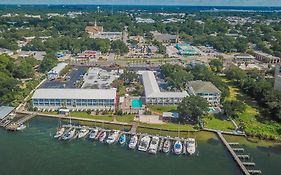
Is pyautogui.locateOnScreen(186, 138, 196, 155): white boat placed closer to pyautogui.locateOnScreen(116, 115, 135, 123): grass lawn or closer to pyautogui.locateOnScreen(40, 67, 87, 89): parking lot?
pyautogui.locateOnScreen(116, 115, 135, 123): grass lawn

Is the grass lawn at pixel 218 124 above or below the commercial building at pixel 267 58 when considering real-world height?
below

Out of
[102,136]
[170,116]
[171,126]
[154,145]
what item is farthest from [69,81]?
[154,145]

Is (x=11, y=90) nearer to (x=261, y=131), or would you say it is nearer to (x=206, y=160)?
(x=206, y=160)

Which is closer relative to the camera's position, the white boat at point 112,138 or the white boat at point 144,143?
the white boat at point 144,143

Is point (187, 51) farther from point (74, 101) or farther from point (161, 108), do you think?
point (74, 101)

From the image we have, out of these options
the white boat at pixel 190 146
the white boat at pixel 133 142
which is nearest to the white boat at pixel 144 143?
the white boat at pixel 133 142

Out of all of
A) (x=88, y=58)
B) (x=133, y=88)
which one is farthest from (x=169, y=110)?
(x=88, y=58)

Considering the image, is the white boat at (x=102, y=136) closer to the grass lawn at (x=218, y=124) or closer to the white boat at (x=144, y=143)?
the white boat at (x=144, y=143)
